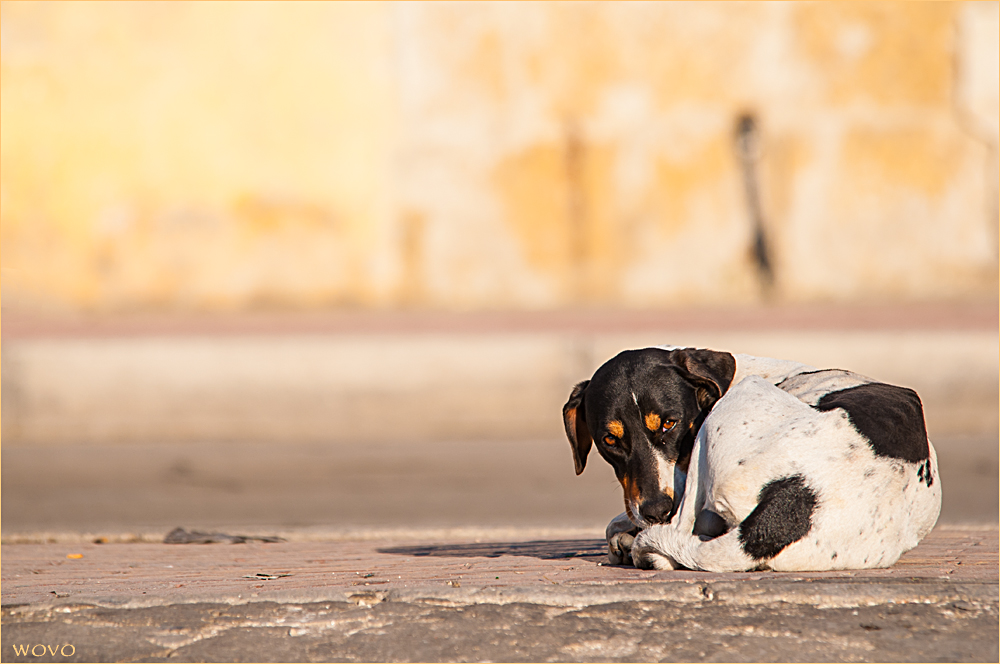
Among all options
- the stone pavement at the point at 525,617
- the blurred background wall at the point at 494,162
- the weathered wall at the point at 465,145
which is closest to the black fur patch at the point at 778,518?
the stone pavement at the point at 525,617

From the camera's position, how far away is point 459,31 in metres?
11.3

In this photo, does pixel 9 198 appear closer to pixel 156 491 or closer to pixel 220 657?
pixel 156 491

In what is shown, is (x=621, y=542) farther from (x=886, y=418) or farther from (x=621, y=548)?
(x=886, y=418)

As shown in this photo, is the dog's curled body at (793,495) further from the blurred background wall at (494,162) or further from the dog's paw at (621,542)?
the blurred background wall at (494,162)

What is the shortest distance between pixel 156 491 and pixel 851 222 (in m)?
8.08

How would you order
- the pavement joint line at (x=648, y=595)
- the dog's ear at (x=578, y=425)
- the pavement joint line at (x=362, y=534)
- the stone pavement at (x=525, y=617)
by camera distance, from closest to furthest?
the stone pavement at (x=525, y=617) → the pavement joint line at (x=648, y=595) → the dog's ear at (x=578, y=425) → the pavement joint line at (x=362, y=534)

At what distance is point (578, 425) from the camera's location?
4.26 metres

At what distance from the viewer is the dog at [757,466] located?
3.31 m

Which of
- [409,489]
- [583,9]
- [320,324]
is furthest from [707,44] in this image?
[409,489]

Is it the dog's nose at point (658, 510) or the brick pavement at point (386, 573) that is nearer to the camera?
the brick pavement at point (386, 573)

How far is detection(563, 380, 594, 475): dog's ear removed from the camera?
4234 mm

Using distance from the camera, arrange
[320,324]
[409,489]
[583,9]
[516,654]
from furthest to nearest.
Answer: [583,9] → [320,324] → [409,489] → [516,654]

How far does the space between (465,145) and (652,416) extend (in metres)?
8.12

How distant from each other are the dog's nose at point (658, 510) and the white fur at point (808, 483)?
0.05 m
